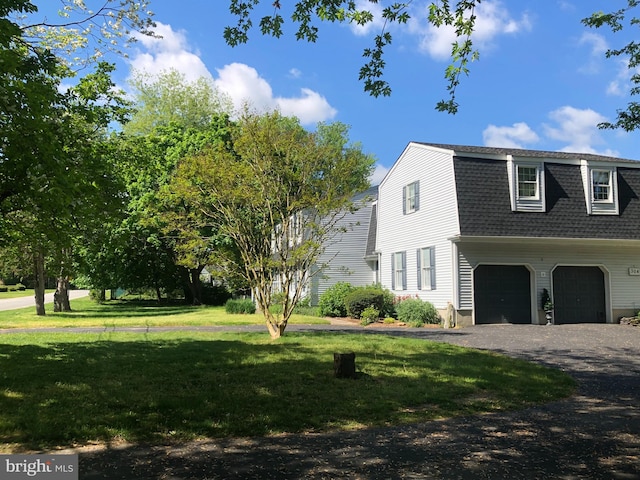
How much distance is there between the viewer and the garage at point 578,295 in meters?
20.2

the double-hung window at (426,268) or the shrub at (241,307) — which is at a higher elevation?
the double-hung window at (426,268)

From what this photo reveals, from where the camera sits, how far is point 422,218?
863 inches

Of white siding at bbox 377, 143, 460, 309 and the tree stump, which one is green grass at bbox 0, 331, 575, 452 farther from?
white siding at bbox 377, 143, 460, 309

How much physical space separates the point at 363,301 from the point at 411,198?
505cm

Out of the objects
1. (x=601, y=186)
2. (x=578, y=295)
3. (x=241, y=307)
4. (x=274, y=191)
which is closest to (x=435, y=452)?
(x=274, y=191)

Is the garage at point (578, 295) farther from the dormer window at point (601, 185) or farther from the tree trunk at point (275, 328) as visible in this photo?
the tree trunk at point (275, 328)

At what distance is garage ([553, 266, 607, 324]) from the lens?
20.2m

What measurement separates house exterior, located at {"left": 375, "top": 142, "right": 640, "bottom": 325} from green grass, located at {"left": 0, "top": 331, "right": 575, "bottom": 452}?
8025mm

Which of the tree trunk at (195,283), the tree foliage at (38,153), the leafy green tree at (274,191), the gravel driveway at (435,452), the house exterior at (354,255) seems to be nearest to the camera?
the gravel driveway at (435,452)

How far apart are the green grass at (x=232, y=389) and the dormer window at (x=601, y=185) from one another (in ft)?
38.8

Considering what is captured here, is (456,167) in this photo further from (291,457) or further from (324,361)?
Result: (291,457)

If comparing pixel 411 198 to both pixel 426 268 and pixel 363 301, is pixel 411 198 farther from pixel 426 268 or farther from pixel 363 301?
pixel 363 301

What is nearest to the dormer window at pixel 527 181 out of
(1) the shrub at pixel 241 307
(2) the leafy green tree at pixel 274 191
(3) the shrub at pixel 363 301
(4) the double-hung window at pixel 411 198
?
(4) the double-hung window at pixel 411 198

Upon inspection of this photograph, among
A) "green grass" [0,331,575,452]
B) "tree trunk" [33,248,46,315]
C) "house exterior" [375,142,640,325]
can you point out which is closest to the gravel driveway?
"green grass" [0,331,575,452]
